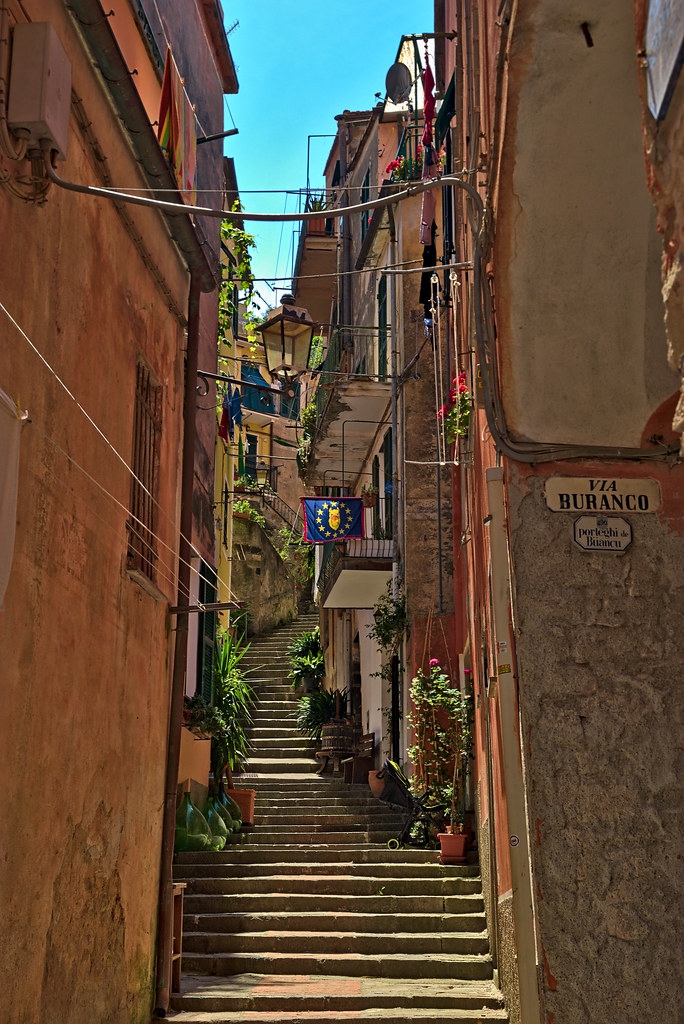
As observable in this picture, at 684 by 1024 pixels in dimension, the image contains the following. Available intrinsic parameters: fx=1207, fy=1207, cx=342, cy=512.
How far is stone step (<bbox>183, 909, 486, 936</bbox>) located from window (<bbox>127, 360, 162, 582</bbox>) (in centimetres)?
405

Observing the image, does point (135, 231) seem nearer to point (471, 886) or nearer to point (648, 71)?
point (648, 71)

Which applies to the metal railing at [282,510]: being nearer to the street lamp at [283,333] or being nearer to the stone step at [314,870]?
the street lamp at [283,333]

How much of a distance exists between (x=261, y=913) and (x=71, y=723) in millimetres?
5755

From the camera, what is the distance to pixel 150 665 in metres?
9.56

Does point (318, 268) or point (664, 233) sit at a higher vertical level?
point (318, 268)

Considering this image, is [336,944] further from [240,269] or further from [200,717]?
[240,269]

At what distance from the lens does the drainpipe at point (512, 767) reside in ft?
19.5

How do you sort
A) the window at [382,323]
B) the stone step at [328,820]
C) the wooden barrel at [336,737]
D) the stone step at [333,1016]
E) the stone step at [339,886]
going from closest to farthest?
1. the stone step at [333,1016]
2. the stone step at [339,886]
3. the stone step at [328,820]
4. the window at [382,323]
5. the wooden barrel at [336,737]

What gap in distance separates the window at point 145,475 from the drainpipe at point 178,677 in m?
0.92

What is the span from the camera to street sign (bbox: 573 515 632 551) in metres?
6.35

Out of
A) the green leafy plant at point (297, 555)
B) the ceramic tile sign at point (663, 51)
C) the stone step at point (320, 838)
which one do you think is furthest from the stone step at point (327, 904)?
the green leafy plant at point (297, 555)

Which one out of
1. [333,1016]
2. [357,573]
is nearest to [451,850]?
[333,1016]

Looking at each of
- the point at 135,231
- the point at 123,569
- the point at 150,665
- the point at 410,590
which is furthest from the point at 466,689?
the point at 135,231

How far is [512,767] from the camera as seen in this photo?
20.5 feet
